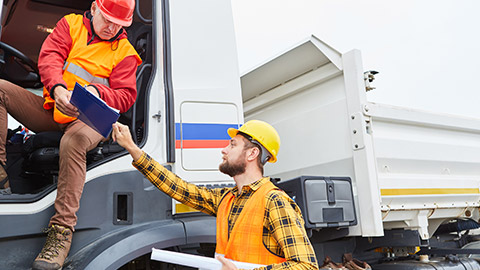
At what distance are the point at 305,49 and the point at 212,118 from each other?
113 cm

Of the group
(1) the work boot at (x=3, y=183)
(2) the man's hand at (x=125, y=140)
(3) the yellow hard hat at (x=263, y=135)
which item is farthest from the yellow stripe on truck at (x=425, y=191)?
(1) the work boot at (x=3, y=183)

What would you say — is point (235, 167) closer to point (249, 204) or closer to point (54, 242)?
point (249, 204)

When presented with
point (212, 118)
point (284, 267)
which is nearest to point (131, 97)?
point (212, 118)

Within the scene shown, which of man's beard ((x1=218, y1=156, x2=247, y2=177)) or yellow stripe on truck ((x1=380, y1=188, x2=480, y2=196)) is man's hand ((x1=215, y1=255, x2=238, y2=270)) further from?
yellow stripe on truck ((x1=380, y1=188, x2=480, y2=196))

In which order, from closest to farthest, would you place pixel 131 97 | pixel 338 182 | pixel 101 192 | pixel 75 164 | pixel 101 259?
1. pixel 101 259
2. pixel 75 164
3. pixel 101 192
4. pixel 131 97
5. pixel 338 182

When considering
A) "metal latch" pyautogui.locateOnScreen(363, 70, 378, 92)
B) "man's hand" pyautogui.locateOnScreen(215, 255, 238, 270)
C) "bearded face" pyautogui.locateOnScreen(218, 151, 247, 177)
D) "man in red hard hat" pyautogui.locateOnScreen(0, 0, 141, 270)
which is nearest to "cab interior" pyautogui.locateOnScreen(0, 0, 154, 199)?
"man in red hard hat" pyautogui.locateOnScreen(0, 0, 141, 270)

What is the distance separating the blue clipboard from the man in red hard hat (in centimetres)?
9

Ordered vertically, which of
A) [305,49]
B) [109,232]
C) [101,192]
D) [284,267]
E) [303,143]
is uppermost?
[305,49]

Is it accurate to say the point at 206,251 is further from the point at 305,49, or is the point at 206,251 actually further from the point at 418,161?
the point at 418,161

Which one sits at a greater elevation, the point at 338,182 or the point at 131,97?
the point at 131,97

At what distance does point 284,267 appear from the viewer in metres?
1.57

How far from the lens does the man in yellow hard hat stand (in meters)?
1.66

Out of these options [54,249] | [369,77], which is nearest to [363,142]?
[369,77]

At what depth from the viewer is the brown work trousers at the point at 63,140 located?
1.80 meters
